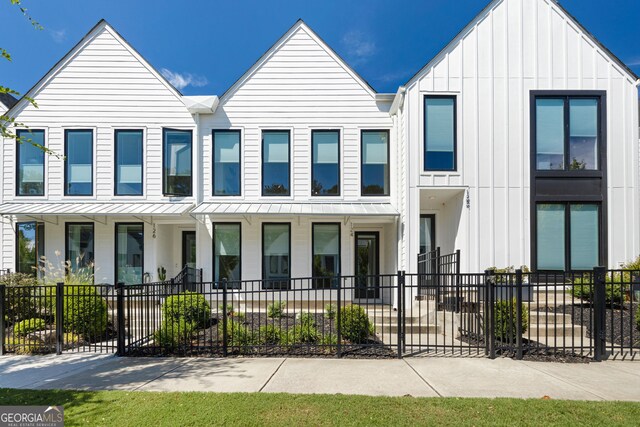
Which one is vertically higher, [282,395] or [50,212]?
[50,212]

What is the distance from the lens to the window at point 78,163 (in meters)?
11.9

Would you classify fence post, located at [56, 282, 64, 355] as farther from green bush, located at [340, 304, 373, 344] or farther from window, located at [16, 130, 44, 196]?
window, located at [16, 130, 44, 196]

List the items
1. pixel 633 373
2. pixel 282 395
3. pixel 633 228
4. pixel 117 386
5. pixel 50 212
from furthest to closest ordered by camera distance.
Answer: pixel 50 212
pixel 633 228
pixel 633 373
pixel 117 386
pixel 282 395

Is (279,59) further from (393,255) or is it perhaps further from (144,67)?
(393,255)

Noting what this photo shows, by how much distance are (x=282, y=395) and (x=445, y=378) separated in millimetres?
2582

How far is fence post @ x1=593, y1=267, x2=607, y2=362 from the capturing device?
6.24 metres

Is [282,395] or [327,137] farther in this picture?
[327,137]

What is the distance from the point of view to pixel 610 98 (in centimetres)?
1020

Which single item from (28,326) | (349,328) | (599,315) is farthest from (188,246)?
(599,315)

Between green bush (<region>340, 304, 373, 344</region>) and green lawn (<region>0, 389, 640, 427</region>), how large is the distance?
2.56 m

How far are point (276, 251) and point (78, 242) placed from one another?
22.5ft

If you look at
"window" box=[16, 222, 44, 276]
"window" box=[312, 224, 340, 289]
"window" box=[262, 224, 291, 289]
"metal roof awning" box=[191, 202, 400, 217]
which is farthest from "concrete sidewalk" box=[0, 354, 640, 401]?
"window" box=[16, 222, 44, 276]

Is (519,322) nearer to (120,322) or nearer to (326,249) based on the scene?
(326,249)

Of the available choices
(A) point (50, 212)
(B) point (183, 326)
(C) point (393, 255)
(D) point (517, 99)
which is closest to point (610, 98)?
(D) point (517, 99)
